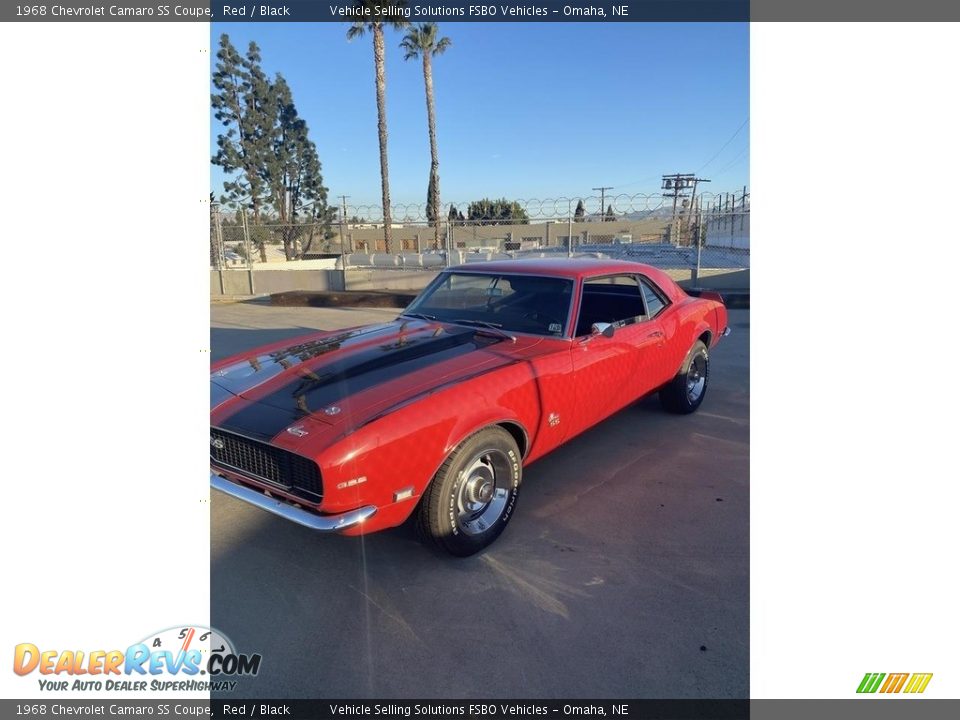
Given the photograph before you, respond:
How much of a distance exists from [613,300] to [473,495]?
2.43 m

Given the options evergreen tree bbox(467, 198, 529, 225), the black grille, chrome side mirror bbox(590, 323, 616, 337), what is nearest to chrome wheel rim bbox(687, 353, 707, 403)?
chrome side mirror bbox(590, 323, 616, 337)

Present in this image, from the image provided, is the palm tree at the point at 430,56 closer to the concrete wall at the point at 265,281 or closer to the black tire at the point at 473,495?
the concrete wall at the point at 265,281

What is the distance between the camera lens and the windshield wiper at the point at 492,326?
141 inches

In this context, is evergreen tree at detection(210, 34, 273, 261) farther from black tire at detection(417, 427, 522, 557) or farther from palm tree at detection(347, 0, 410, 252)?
black tire at detection(417, 427, 522, 557)

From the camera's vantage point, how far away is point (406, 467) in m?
2.46

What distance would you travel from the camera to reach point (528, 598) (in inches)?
100

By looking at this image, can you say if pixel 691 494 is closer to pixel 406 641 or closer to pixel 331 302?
pixel 406 641

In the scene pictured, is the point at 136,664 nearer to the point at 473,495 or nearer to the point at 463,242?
the point at 473,495

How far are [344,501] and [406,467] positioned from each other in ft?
0.99

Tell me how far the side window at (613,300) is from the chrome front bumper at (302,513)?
237 centimetres

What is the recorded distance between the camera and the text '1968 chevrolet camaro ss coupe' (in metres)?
2.40

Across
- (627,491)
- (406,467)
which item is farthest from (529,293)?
(406,467)
